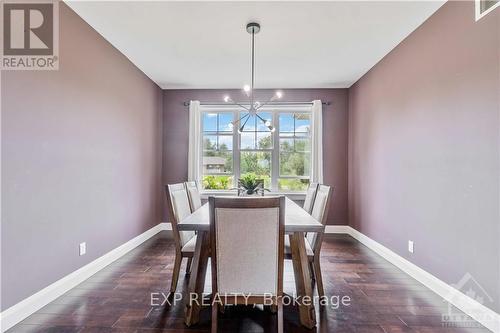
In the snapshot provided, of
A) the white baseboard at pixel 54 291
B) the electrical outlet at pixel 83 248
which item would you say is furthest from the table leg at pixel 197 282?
the electrical outlet at pixel 83 248

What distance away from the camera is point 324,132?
4633mm

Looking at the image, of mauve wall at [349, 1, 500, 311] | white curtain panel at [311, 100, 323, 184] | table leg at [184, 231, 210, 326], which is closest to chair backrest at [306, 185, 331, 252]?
table leg at [184, 231, 210, 326]

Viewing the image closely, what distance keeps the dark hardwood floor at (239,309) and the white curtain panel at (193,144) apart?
1.91m

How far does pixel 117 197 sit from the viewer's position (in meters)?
3.31

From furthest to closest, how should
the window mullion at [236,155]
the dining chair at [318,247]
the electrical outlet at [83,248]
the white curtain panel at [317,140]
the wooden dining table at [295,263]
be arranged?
the window mullion at [236,155] → the white curtain panel at [317,140] → the electrical outlet at [83,248] → the dining chair at [318,247] → the wooden dining table at [295,263]

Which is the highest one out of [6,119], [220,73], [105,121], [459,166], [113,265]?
[220,73]

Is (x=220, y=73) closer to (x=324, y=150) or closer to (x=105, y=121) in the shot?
(x=105, y=121)

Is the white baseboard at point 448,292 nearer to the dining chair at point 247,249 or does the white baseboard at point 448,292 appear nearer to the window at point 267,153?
the dining chair at point 247,249

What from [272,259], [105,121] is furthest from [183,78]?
[272,259]

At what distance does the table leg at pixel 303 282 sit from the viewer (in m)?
1.87

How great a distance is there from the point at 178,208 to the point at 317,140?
114 inches

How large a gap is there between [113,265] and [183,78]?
9.48ft

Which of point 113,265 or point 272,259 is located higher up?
point 272,259

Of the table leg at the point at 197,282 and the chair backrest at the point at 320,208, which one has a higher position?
the chair backrest at the point at 320,208
